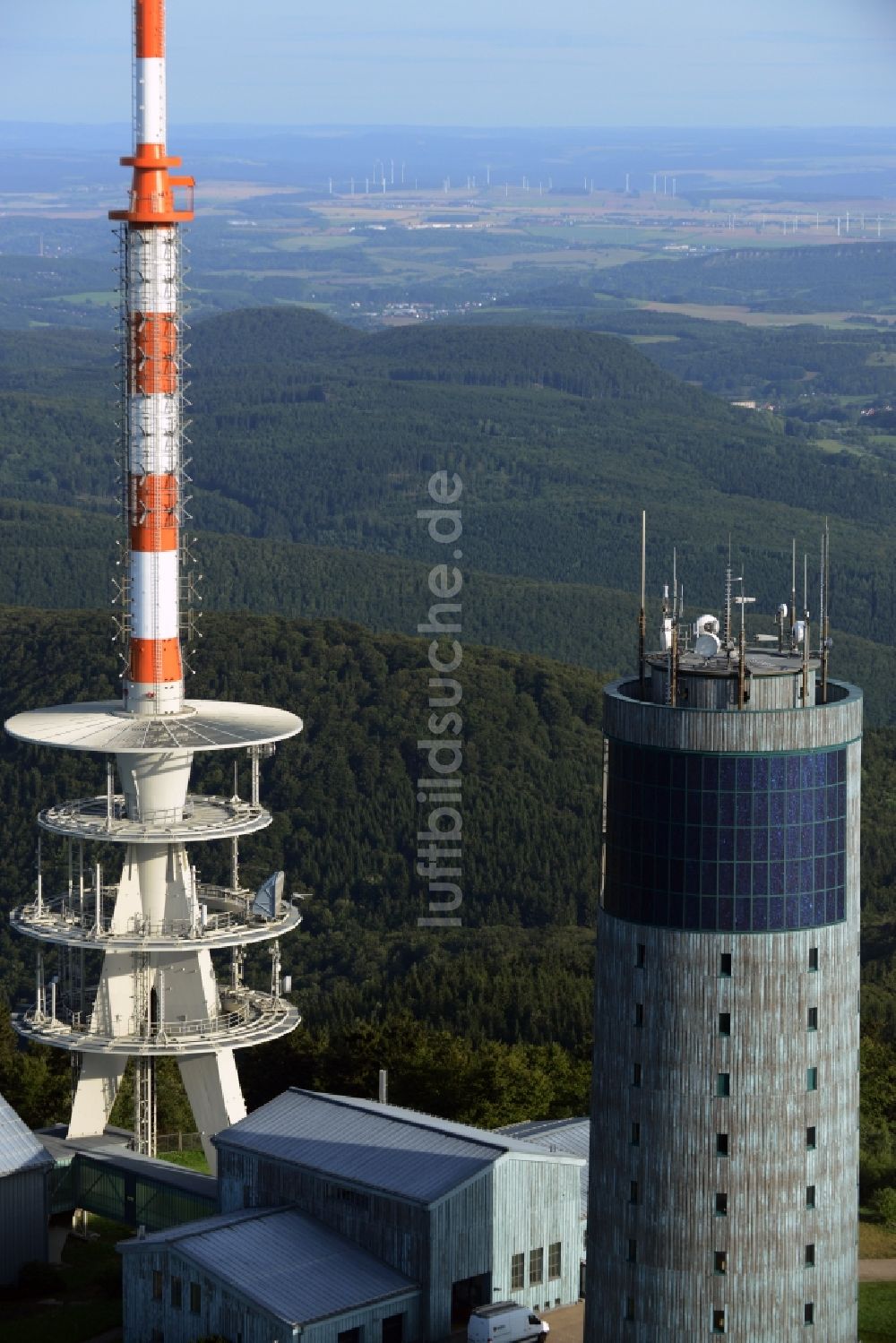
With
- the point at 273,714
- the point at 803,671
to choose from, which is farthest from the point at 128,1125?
the point at 803,671

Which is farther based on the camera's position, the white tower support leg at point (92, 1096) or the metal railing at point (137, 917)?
the white tower support leg at point (92, 1096)

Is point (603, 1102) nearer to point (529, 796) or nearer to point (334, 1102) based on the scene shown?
point (334, 1102)

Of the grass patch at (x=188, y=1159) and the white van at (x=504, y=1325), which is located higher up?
the white van at (x=504, y=1325)

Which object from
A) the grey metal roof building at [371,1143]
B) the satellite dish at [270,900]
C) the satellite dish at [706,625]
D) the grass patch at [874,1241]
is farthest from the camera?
the satellite dish at [270,900]

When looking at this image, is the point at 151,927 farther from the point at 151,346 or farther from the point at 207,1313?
the point at 207,1313

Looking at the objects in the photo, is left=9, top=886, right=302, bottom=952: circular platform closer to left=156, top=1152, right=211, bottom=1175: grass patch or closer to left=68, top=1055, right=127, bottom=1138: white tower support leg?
left=68, top=1055, right=127, bottom=1138: white tower support leg

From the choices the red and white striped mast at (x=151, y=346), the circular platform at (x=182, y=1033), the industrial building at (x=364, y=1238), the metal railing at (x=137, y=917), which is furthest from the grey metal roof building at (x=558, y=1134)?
the red and white striped mast at (x=151, y=346)

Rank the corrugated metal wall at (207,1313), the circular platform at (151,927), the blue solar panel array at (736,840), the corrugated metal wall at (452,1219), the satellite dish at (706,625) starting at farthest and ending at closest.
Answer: the circular platform at (151,927) → the corrugated metal wall at (452,1219) → the corrugated metal wall at (207,1313) → the satellite dish at (706,625) → the blue solar panel array at (736,840)

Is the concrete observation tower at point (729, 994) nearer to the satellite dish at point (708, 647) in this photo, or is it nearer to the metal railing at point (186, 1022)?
the satellite dish at point (708, 647)
